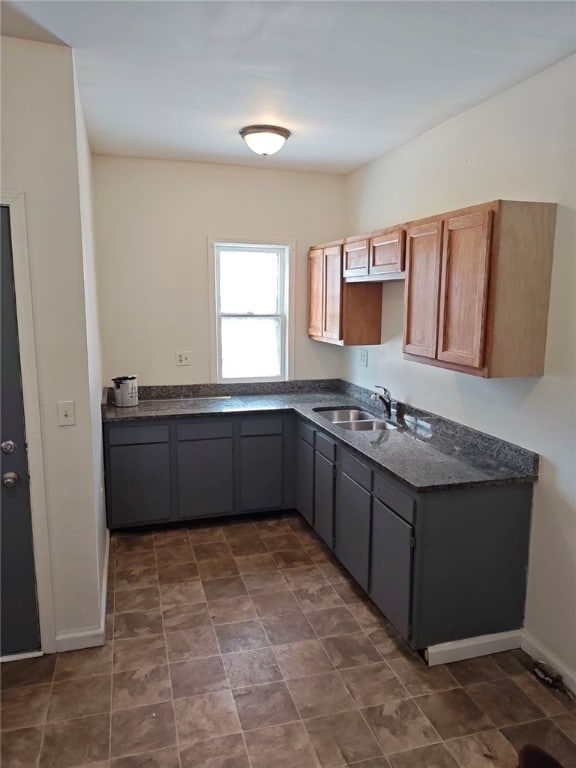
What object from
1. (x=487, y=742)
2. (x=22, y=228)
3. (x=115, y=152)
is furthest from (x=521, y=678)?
(x=115, y=152)

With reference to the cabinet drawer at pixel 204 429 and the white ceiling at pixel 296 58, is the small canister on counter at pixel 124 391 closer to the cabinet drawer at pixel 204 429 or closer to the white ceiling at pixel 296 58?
the cabinet drawer at pixel 204 429

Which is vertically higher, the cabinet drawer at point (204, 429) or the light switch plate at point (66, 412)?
the light switch plate at point (66, 412)

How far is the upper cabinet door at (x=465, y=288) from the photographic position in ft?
7.58

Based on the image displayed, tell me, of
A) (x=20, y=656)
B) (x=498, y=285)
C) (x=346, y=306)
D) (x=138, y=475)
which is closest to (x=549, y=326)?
Result: (x=498, y=285)

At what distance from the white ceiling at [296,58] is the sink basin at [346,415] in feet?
6.07

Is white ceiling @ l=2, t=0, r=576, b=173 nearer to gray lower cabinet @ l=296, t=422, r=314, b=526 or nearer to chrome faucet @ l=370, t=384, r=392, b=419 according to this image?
Result: chrome faucet @ l=370, t=384, r=392, b=419

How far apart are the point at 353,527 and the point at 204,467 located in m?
1.27

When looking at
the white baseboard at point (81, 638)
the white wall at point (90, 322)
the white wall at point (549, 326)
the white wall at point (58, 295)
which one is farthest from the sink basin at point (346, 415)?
the white baseboard at point (81, 638)

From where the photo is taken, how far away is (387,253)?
3.12 metres

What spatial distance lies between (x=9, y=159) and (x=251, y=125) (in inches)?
56.5

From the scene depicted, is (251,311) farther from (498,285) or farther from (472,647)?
(472,647)

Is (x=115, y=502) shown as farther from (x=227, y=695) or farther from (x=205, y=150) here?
(x=205, y=150)

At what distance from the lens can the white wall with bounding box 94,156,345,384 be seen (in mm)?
3922

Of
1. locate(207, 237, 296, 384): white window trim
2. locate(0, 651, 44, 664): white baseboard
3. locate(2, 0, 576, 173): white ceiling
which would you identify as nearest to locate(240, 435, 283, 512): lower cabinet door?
locate(207, 237, 296, 384): white window trim
